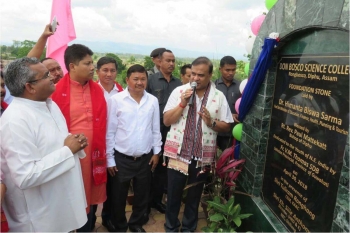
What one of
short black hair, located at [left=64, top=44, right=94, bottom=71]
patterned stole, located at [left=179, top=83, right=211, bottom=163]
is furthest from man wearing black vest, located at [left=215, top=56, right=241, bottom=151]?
short black hair, located at [left=64, top=44, right=94, bottom=71]

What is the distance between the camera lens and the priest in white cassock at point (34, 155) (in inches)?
62.6

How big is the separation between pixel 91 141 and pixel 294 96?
175 cm

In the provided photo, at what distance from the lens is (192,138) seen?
2576 millimetres

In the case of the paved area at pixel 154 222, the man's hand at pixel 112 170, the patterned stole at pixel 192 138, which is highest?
the patterned stole at pixel 192 138

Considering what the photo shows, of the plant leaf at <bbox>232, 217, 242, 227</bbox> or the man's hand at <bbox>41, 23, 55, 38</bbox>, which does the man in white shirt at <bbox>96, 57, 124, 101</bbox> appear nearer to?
the man's hand at <bbox>41, 23, 55, 38</bbox>

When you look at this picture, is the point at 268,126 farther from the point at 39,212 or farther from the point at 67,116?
the point at 39,212

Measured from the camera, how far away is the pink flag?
12.6 ft

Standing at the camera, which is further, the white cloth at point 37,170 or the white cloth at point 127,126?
the white cloth at point 127,126

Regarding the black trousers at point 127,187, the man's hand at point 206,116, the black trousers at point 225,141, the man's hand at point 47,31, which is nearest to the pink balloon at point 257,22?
the man's hand at point 206,116

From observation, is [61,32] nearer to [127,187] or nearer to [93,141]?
[93,141]

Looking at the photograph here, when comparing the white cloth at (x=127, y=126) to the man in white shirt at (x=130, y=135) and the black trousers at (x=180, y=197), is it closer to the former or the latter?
the man in white shirt at (x=130, y=135)

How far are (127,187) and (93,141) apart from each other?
638mm

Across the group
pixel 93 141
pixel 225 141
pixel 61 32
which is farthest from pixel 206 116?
pixel 61 32

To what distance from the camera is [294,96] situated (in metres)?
2.10
